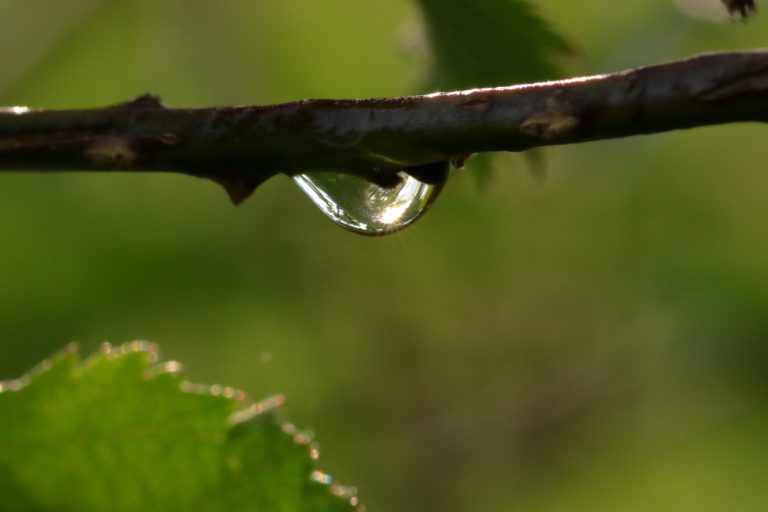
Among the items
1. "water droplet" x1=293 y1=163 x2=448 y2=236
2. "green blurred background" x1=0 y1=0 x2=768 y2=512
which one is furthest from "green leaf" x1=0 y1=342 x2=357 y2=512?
"green blurred background" x1=0 y1=0 x2=768 y2=512

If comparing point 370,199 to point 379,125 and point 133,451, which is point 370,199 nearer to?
point 379,125

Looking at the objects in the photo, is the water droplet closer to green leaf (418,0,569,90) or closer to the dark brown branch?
the dark brown branch

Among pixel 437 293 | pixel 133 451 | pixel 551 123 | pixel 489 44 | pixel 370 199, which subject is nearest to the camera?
pixel 551 123

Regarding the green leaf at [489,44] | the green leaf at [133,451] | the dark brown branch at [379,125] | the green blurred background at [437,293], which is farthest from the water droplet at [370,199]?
the green blurred background at [437,293]

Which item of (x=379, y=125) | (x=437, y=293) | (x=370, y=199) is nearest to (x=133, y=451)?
(x=370, y=199)

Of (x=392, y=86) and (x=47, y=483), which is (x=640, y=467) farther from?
(x=47, y=483)
